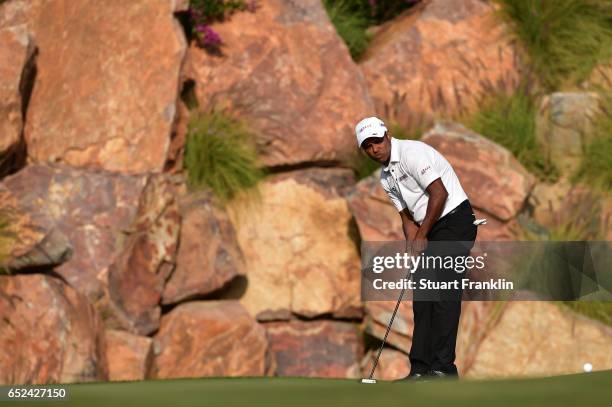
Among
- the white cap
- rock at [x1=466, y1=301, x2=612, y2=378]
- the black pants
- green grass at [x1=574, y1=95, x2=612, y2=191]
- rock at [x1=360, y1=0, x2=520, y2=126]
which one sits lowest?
rock at [x1=466, y1=301, x2=612, y2=378]

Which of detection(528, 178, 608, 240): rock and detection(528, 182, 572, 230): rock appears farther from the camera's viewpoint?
detection(528, 182, 572, 230): rock

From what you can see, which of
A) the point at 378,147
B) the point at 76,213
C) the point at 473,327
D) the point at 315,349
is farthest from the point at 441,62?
the point at 378,147

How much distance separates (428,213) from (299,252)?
4823mm

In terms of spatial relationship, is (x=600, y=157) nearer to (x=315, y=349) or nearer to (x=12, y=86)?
(x=315, y=349)

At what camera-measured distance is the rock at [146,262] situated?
10898mm

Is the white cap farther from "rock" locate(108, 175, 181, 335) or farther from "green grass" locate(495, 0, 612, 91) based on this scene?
"green grass" locate(495, 0, 612, 91)

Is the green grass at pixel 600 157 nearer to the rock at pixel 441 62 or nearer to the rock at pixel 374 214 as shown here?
the rock at pixel 441 62

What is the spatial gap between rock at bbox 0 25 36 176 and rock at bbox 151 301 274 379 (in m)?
2.15

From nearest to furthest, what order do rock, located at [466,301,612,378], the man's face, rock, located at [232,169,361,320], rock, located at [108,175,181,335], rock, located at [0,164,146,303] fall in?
the man's face < rock, located at [0,164,146,303] < rock, located at [108,175,181,335] < rock, located at [466,301,612,378] < rock, located at [232,169,361,320]

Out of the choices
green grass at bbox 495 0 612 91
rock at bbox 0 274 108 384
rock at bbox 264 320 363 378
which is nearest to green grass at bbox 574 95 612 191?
green grass at bbox 495 0 612 91

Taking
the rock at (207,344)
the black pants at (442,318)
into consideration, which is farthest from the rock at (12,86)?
the black pants at (442,318)

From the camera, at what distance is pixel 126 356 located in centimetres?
1057

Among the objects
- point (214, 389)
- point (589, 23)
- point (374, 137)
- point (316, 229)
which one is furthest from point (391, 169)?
point (589, 23)

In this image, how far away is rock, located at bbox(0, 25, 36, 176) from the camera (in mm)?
11203
